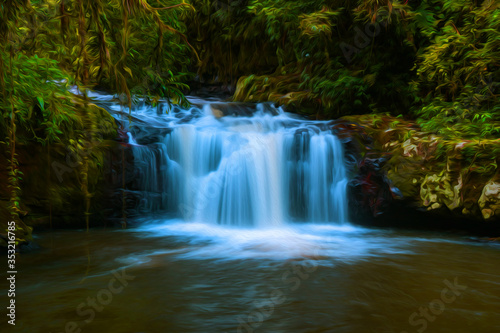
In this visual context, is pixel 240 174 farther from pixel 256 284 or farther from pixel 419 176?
pixel 256 284

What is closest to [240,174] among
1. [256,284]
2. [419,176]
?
[419,176]

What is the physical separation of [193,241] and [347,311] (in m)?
3.03

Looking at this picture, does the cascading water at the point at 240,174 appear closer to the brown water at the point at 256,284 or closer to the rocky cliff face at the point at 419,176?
the rocky cliff face at the point at 419,176

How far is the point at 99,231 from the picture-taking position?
20.9 ft

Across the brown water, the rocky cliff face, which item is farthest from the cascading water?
the brown water

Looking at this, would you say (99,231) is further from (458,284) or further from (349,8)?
(349,8)

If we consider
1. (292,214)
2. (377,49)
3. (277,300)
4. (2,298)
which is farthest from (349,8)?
(2,298)

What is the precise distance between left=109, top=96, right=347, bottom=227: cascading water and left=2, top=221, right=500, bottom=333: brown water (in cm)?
124

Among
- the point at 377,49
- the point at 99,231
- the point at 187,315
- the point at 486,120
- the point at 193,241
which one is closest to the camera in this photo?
the point at 187,315

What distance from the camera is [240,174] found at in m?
7.55

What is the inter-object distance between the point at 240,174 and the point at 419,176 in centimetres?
298

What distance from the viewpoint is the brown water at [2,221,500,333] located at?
298 cm

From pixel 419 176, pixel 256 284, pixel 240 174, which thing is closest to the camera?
pixel 256 284

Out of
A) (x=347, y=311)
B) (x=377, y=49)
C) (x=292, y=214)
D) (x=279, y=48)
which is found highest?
(x=279, y=48)
